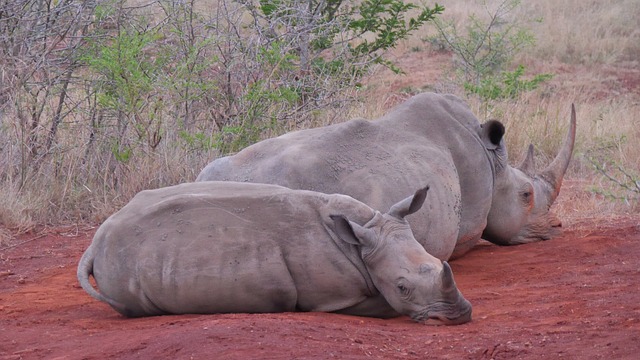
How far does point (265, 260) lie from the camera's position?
6.14 m

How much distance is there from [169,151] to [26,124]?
139cm

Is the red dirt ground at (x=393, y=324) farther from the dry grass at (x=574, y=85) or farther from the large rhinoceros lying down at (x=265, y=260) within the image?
the dry grass at (x=574, y=85)

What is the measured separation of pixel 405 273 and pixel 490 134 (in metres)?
2.70

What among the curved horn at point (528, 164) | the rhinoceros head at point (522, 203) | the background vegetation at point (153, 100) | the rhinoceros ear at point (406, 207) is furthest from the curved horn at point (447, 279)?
the background vegetation at point (153, 100)

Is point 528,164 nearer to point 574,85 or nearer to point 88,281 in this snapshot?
point 88,281

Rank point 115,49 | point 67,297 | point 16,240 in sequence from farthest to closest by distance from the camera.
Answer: point 115,49, point 16,240, point 67,297

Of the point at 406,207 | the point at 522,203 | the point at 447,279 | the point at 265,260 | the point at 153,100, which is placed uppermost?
the point at 153,100

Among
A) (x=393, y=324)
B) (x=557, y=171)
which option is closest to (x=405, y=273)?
(x=393, y=324)

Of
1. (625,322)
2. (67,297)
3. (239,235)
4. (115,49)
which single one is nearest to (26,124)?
(115,49)

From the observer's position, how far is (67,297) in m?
7.20

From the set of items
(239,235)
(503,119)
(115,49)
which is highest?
(115,49)

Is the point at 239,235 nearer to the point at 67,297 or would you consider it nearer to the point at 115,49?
the point at 67,297

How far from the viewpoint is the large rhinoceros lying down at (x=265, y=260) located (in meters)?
6.12

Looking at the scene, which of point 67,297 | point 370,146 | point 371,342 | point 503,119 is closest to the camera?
point 371,342
